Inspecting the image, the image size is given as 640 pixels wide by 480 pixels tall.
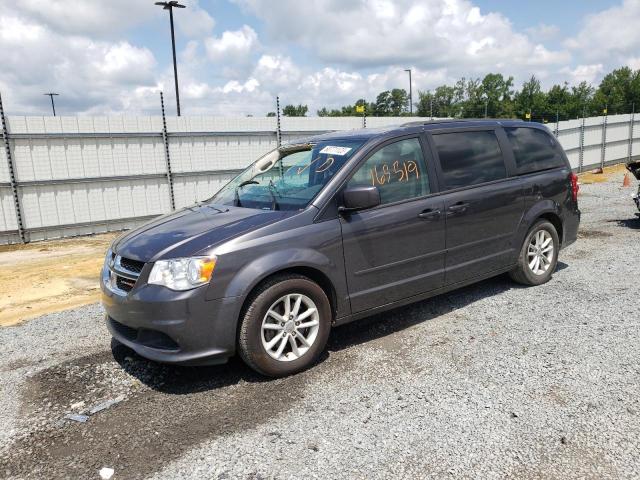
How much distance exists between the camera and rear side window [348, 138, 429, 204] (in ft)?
13.6

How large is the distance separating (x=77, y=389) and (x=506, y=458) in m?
2.94

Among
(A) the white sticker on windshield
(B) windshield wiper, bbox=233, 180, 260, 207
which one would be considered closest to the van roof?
(A) the white sticker on windshield

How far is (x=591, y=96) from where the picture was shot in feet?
240

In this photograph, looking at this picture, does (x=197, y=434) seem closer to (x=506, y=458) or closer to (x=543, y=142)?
(x=506, y=458)

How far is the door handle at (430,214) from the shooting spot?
435 cm

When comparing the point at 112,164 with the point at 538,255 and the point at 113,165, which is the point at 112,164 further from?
the point at 538,255

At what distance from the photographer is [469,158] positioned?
4863mm

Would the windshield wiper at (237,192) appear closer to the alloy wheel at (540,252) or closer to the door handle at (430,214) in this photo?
the door handle at (430,214)

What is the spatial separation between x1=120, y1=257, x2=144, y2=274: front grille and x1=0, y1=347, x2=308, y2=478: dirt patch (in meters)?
0.86

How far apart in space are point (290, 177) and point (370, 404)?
6.67 feet

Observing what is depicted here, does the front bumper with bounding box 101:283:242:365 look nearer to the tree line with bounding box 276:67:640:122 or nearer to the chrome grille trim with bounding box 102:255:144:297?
the chrome grille trim with bounding box 102:255:144:297

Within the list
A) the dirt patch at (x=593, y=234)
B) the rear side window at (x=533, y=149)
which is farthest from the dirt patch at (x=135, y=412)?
the dirt patch at (x=593, y=234)

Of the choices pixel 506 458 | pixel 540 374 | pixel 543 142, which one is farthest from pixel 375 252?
pixel 543 142

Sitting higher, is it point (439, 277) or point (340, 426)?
point (439, 277)
